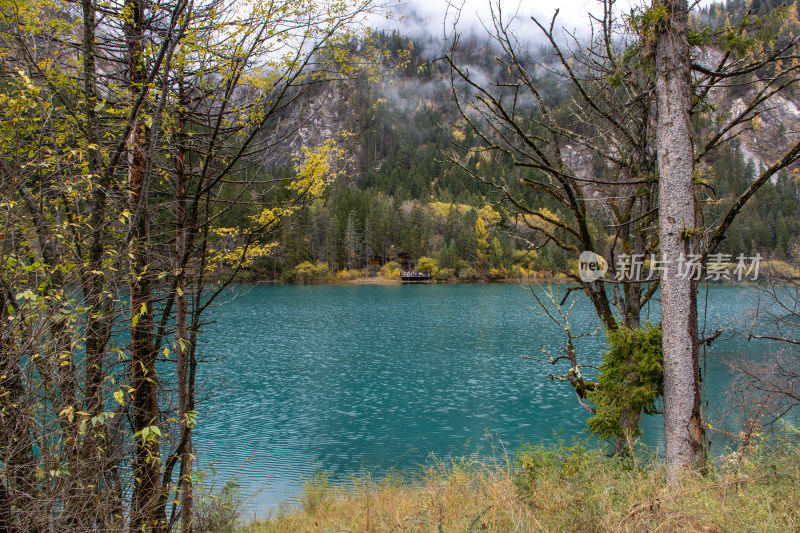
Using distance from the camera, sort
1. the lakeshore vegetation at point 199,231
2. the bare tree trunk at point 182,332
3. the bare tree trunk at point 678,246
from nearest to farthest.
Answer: the lakeshore vegetation at point 199,231
the bare tree trunk at point 678,246
the bare tree trunk at point 182,332

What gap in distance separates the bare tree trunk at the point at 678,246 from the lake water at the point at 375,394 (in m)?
3.74

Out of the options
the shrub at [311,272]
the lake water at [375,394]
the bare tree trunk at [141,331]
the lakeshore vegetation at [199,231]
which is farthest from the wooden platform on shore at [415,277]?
the bare tree trunk at [141,331]

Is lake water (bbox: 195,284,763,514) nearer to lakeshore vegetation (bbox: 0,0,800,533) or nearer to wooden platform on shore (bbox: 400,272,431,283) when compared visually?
lakeshore vegetation (bbox: 0,0,800,533)

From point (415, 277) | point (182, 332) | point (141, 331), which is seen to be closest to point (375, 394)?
point (182, 332)

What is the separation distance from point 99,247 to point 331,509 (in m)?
6.69

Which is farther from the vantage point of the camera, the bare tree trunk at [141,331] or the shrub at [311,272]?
the shrub at [311,272]

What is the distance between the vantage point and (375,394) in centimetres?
1977

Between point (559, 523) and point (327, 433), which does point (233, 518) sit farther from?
point (327, 433)

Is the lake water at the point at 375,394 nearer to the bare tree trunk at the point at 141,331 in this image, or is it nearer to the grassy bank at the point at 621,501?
the bare tree trunk at the point at 141,331

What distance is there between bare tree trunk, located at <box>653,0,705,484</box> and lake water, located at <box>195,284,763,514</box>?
3742 millimetres

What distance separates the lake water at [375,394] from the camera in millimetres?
13336

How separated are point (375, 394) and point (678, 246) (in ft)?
54.9

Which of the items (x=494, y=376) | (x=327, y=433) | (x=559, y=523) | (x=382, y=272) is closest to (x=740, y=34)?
(x=559, y=523)

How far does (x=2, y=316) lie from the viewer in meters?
3.04
